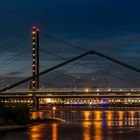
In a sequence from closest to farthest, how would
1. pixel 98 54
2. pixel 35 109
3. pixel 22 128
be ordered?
pixel 22 128 < pixel 98 54 < pixel 35 109

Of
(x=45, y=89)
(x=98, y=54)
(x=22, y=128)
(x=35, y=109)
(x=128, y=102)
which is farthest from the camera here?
(x=128, y=102)

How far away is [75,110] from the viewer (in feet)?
520

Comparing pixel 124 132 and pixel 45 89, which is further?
pixel 45 89

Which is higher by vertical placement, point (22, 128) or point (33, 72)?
point (33, 72)

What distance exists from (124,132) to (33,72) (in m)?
34.2

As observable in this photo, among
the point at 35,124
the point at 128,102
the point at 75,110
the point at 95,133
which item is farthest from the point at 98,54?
the point at 75,110

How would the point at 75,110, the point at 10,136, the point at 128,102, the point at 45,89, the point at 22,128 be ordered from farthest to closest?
the point at 75,110, the point at 128,102, the point at 45,89, the point at 22,128, the point at 10,136

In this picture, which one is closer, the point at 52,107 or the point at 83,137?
the point at 83,137

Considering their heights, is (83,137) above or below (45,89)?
below

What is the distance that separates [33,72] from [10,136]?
131 ft

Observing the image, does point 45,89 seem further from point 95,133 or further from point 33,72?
point 95,133

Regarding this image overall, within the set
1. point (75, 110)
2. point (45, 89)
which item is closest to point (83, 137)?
point (45, 89)

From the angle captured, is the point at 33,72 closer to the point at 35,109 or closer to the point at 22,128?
the point at 35,109

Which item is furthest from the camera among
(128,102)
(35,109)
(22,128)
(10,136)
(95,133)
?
(128,102)
